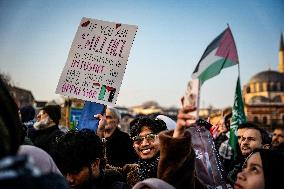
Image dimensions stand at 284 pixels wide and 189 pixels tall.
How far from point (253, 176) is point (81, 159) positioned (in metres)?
1.11

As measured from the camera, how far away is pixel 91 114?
12.6 feet

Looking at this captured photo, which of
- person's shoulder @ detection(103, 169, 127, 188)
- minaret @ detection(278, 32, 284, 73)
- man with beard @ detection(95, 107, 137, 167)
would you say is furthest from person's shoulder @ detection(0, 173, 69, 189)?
minaret @ detection(278, 32, 284, 73)

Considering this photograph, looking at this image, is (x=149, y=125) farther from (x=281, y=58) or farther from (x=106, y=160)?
(x=281, y=58)

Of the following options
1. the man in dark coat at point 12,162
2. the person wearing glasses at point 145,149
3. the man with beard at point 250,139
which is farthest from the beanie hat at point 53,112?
the man in dark coat at point 12,162

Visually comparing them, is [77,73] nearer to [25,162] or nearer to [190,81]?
[190,81]

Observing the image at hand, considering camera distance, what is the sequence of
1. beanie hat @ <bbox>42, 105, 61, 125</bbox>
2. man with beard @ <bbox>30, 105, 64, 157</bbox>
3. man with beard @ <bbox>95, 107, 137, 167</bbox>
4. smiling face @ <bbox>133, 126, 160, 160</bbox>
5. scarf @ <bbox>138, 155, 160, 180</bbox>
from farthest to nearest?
1. beanie hat @ <bbox>42, 105, 61, 125</bbox>
2. man with beard @ <bbox>30, 105, 64, 157</bbox>
3. man with beard @ <bbox>95, 107, 137, 167</bbox>
4. smiling face @ <bbox>133, 126, 160, 160</bbox>
5. scarf @ <bbox>138, 155, 160, 180</bbox>

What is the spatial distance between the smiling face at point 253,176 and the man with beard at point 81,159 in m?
0.96

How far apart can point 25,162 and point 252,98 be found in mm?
87953

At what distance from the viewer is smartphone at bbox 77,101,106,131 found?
383cm

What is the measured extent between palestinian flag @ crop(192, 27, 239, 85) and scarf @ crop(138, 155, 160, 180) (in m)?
0.83

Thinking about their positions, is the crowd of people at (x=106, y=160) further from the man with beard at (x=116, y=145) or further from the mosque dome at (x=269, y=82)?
the mosque dome at (x=269, y=82)

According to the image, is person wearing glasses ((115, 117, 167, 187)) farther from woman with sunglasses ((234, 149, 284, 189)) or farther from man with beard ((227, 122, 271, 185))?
man with beard ((227, 122, 271, 185))

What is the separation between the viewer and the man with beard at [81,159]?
7.00 feet

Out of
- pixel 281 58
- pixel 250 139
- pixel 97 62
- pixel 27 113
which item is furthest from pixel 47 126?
pixel 281 58
